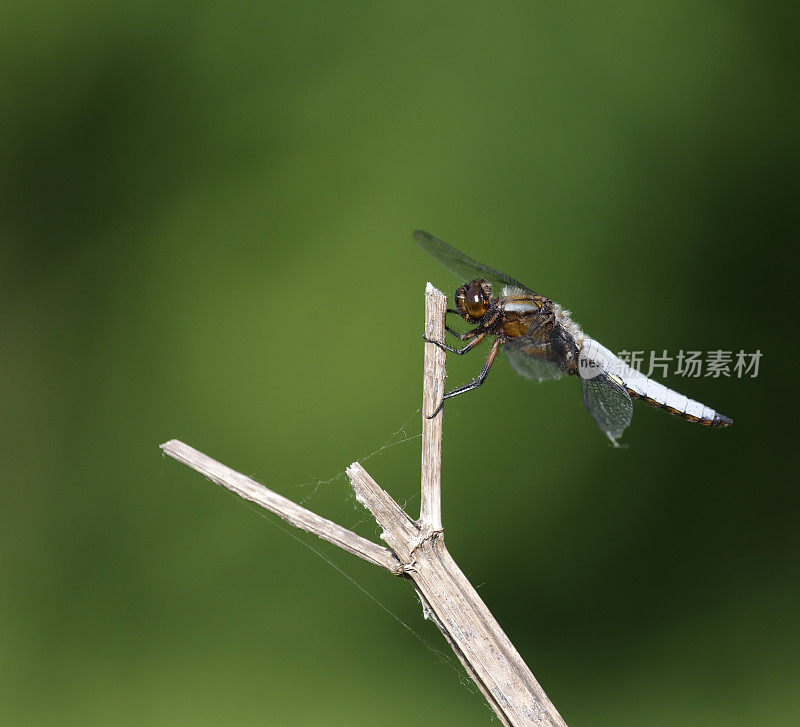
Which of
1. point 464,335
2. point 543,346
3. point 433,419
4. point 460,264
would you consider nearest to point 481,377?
point 464,335

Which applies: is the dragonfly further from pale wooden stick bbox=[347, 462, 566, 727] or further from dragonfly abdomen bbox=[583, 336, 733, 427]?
pale wooden stick bbox=[347, 462, 566, 727]

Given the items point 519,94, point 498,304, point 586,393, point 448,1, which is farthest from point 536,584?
point 448,1

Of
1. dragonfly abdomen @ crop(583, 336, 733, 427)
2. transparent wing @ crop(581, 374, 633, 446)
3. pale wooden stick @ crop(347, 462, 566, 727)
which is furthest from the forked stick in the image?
dragonfly abdomen @ crop(583, 336, 733, 427)

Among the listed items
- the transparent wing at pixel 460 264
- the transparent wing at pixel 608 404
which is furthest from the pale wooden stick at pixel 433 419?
the transparent wing at pixel 608 404

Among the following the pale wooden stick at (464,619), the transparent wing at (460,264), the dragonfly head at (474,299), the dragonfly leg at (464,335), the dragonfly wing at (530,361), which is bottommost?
the pale wooden stick at (464,619)

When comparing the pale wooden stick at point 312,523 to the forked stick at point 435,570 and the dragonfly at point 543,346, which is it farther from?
the dragonfly at point 543,346

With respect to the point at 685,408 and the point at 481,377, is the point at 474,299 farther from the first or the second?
the point at 685,408

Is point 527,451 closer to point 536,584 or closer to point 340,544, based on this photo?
point 536,584
